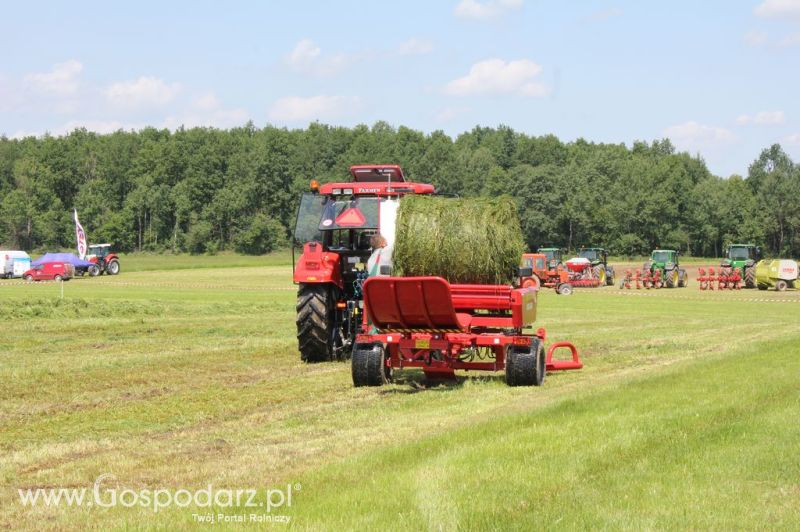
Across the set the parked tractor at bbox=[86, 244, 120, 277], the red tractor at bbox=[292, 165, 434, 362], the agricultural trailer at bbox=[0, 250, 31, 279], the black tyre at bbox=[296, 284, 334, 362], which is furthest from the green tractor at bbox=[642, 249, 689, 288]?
the agricultural trailer at bbox=[0, 250, 31, 279]

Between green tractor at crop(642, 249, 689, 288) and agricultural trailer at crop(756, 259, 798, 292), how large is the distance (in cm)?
484

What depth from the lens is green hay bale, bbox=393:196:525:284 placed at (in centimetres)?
1195

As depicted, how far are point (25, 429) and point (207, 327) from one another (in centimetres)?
1301

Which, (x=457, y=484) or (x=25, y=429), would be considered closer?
(x=457, y=484)

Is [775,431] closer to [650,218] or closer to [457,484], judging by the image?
[457,484]

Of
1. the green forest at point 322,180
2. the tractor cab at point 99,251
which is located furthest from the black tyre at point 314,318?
the green forest at point 322,180

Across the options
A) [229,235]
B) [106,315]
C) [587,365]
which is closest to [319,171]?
[229,235]

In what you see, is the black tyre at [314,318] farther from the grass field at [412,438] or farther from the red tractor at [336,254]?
the grass field at [412,438]

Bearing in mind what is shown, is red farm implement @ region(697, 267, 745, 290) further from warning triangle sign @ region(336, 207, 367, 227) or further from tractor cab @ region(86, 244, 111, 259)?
tractor cab @ region(86, 244, 111, 259)

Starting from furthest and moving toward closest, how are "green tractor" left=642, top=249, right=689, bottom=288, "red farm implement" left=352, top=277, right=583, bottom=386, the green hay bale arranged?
"green tractor" left=642, top=249, right=689, bottom=288, the green hay bale, "red farm implement" left=352, top=277, right=583, bottom=386

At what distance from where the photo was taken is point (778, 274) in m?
47.7

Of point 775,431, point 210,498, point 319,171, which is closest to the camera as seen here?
point 210,498

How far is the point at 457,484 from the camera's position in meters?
6.46

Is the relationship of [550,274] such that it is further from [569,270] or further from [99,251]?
[99,251]
